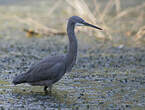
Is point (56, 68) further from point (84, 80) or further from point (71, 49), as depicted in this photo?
point (84, 80)

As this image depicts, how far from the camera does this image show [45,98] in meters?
6.98

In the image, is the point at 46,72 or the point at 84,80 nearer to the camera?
the point at 46,72

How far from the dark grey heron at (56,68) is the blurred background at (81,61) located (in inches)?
10.0

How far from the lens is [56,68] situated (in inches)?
281

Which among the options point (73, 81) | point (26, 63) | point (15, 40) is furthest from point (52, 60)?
point (15, 40)

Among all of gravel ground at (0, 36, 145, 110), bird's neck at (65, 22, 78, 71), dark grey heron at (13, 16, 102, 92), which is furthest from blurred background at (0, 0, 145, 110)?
bird's neck at (65, 22, 78, 71)

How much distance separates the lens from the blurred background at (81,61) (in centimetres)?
675

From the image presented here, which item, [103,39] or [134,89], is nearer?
[134,89]

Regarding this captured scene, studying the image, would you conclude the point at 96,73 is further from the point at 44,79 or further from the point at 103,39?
the point at 103,39

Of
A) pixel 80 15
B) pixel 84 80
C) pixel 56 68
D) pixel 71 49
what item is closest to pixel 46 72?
pixel 56 68

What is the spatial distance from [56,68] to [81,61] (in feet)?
10.7

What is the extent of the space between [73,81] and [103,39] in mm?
5459

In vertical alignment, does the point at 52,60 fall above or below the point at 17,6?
below

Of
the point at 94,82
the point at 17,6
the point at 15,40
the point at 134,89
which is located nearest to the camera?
the point at 134,89
